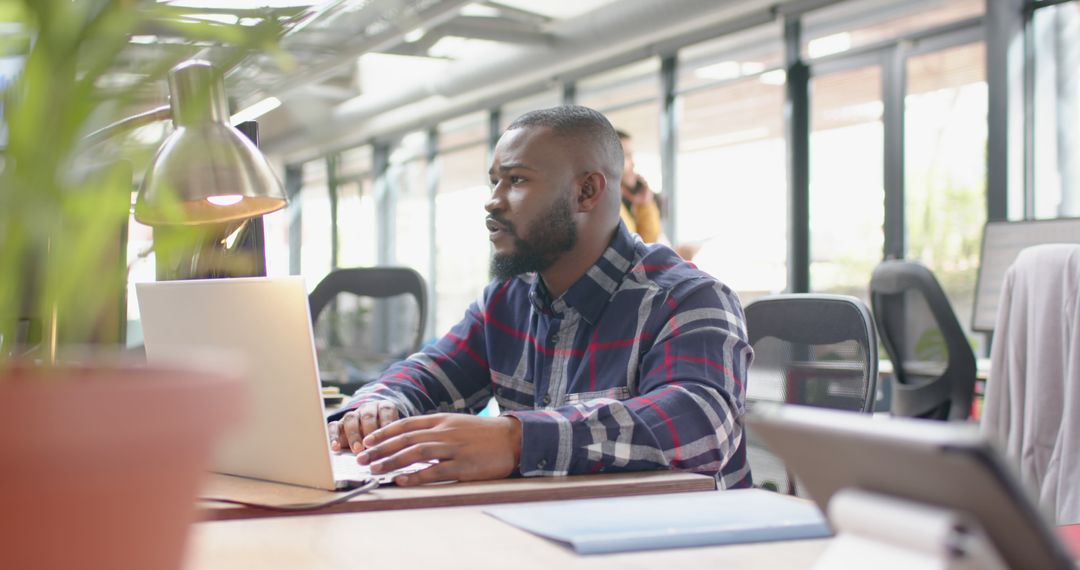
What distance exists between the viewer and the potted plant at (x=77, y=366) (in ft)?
1.19

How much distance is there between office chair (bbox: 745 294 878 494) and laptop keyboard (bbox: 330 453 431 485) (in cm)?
70

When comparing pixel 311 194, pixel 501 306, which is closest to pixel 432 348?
pixel 501 306

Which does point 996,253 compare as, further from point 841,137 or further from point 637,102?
point 637,102

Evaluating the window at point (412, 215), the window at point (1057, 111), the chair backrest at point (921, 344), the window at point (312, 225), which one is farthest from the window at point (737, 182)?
the window at point (312, 225)

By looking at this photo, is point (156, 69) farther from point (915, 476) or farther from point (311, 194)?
point (311, 194)

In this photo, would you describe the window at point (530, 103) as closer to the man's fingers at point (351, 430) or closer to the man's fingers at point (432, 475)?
the man's fingers at point (351, 430)

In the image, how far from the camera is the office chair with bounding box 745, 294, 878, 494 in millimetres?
1712

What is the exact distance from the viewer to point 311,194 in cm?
1126

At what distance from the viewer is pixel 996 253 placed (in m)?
3.49

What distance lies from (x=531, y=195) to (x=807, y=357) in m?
0.61

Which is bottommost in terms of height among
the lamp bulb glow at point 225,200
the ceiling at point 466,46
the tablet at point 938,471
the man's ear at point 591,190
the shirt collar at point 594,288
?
the tablet at point 938,471

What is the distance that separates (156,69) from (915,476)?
43 centimetres

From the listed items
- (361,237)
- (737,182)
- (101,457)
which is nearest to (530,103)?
(737,182)

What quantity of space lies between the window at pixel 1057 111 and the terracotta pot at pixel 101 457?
4.63 meters
